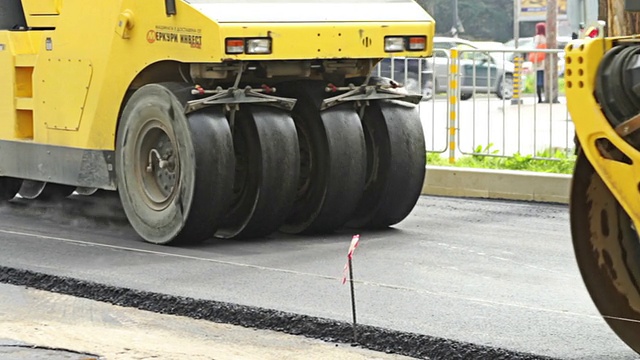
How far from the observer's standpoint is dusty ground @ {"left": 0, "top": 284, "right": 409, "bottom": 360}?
20.2 feet

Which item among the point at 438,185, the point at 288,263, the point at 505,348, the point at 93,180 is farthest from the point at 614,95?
the point at 438,185

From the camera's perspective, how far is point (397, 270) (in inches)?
325

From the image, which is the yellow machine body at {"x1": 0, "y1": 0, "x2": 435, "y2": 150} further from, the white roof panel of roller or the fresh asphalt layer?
the fresh asphalt layer

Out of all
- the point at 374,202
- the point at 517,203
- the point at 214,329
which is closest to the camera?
the point at 214,329

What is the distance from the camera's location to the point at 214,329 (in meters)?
6.70

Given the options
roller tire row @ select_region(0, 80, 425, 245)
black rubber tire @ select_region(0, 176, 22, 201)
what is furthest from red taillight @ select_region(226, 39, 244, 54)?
black rubber tire @ select_region(0, 176, 22, 201)

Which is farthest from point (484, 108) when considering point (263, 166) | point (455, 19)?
point (455, 19)

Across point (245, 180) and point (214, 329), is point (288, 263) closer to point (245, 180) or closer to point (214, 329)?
point (245, 180)

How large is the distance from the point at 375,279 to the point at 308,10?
7.73ft

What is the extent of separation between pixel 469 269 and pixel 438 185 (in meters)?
4.55

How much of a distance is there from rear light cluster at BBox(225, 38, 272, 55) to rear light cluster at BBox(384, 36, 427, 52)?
0.98 metres

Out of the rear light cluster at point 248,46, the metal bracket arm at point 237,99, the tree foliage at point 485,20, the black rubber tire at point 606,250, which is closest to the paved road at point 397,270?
the black rubber tire at point 606,250

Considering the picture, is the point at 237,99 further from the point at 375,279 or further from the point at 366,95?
the point at 375,279

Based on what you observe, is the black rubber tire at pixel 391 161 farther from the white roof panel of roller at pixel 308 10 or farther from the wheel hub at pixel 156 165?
the wheel hub at pixel 156 165
